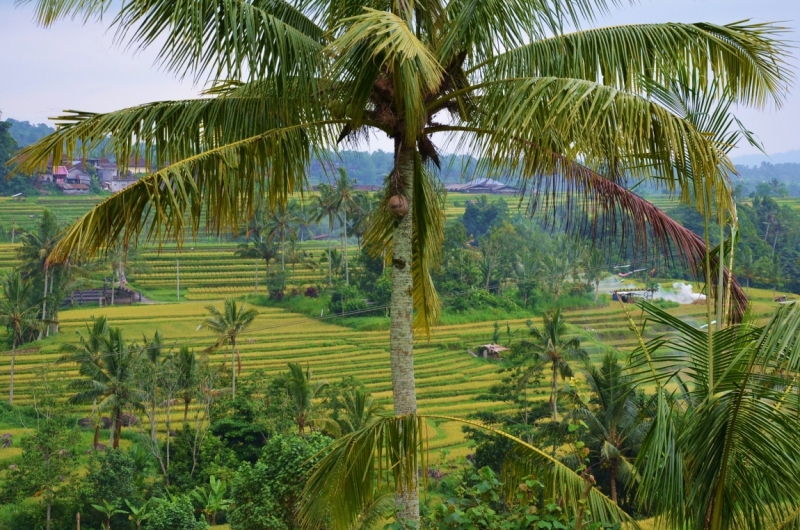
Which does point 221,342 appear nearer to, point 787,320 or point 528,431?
point 528,431

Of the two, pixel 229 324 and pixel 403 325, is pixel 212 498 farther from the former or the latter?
pixel 403 325

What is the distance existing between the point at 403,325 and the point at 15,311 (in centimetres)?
2214

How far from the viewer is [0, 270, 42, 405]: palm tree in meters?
21.9

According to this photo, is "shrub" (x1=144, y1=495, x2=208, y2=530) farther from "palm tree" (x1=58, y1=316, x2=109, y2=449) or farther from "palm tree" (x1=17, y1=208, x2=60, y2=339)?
"palm tree" (x1=17, y1=208, x2=60, y2=339)

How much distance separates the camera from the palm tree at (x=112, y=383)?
18562mm

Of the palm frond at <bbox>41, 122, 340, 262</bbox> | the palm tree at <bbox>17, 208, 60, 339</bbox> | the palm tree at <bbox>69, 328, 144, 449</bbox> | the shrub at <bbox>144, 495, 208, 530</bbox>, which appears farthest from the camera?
the palm tree at <bbox>17, 208, 60, 339</bbox>

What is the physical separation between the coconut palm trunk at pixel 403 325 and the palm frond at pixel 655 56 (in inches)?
21.3

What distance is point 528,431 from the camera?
16672 millimetres

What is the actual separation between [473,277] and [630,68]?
79.5ft

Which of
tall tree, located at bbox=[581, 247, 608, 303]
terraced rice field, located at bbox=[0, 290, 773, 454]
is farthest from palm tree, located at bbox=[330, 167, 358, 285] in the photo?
tall tree, located at bbox=[581, 247, 608, 303]

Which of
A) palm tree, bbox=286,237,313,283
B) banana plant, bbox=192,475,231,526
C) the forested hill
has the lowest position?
banana plant, bbox=192,475,231,526

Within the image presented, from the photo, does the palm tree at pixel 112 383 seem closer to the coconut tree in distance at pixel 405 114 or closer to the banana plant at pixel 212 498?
the banana plant at pixel 212 498

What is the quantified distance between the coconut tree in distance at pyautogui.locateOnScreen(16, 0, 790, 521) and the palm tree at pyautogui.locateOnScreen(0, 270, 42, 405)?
69.4ft

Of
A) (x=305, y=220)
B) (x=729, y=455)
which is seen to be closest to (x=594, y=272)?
(x=305, y=220)
